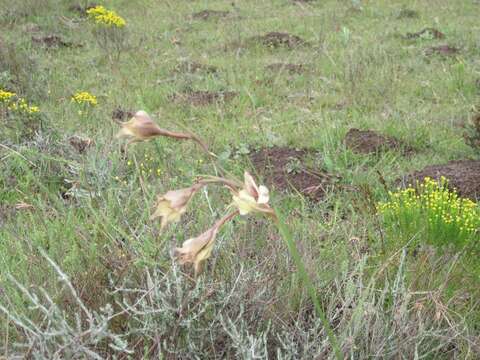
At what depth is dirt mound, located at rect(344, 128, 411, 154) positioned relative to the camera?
387cm

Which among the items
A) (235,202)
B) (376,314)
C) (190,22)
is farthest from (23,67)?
(235,202)

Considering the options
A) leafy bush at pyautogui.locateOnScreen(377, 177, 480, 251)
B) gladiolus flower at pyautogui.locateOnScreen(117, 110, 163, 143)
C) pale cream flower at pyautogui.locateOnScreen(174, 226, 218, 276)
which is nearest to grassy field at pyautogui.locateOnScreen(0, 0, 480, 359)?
leafy bush at pyautogui.locateOnScreen(377, 177, 480, 251)

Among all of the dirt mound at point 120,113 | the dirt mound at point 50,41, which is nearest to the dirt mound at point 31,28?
the dirt mound at point 50,41

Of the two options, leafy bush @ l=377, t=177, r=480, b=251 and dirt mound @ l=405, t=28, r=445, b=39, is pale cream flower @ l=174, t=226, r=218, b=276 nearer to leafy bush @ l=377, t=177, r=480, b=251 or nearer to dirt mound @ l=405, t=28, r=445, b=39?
leafy bush @ l=377, t=177, r=480, b=251

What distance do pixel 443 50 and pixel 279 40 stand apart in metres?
1.67

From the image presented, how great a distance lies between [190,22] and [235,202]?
7392mm

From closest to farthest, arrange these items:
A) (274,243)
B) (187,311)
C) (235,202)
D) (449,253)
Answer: (235,202) < (187,311) < (274,243) < (449,253)

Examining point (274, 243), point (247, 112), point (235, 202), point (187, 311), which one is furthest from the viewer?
point (247, 112)

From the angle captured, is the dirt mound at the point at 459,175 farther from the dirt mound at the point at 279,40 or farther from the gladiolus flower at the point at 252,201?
the dirt mound at the point at 279,40

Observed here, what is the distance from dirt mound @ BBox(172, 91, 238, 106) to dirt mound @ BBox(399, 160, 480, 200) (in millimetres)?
1964

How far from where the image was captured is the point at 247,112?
15.6 ft

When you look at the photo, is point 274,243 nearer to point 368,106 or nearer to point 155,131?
point 155,131

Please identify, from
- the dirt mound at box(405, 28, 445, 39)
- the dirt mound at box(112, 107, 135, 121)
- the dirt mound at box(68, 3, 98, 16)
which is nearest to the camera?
the dirt mound at box(112, 107, 135, 121)

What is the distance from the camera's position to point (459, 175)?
10.7 ft
